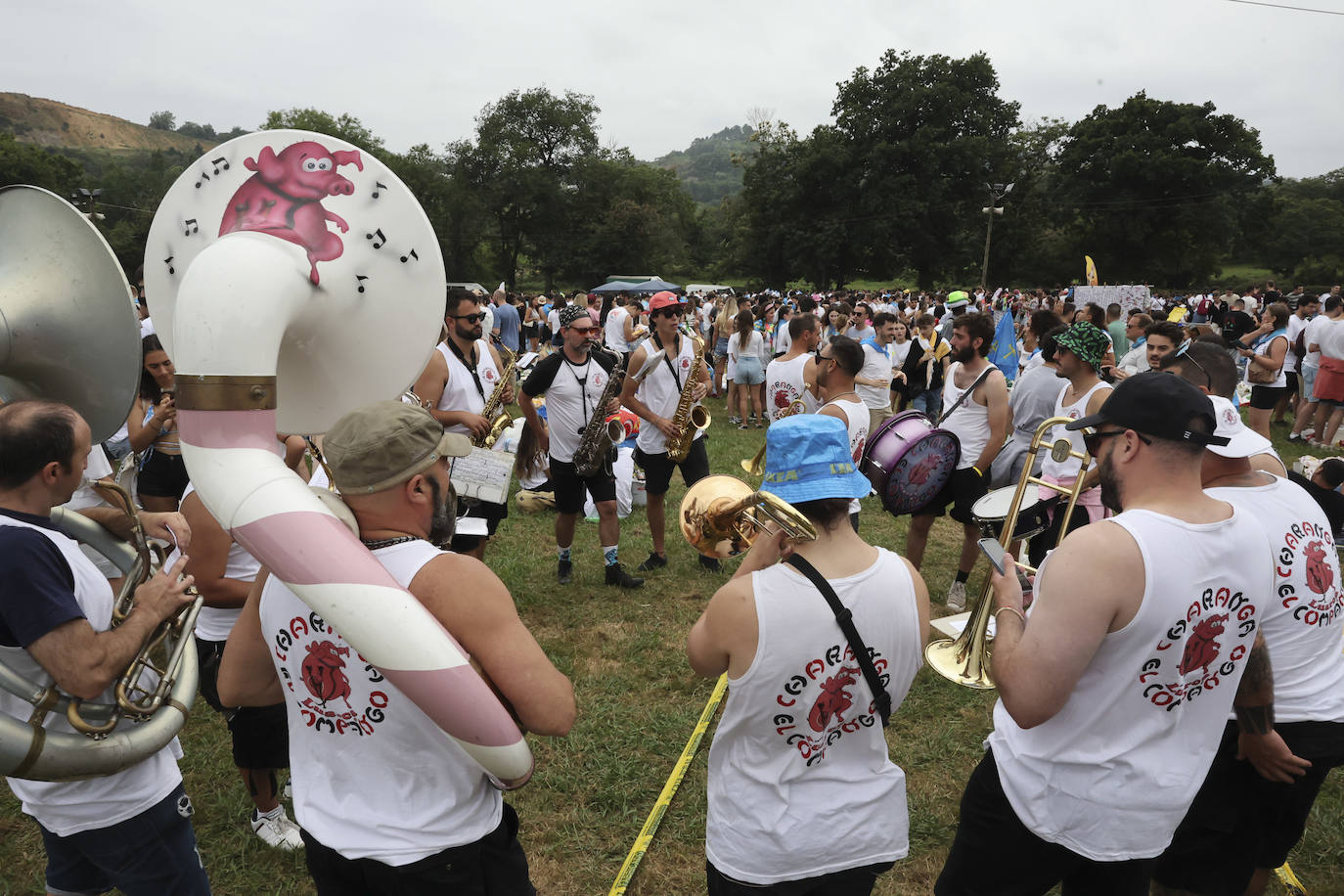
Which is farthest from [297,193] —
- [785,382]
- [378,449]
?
[785,382]

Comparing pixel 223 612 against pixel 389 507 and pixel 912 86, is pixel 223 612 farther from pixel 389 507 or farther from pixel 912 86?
pixel 912 86

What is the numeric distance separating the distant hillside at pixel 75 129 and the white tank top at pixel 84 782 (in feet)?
411

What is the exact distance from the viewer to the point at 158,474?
13.5ft

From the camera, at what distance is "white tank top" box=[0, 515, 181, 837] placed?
1941 mm

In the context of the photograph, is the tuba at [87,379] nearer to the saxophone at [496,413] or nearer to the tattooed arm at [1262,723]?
the saxophone at [496,413]

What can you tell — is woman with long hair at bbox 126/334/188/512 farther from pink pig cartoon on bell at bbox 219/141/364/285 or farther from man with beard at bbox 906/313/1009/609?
man with beard at bbox 906/313/1009/609

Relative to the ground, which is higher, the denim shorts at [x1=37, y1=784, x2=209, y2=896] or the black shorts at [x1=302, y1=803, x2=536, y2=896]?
the black shorts at [x1=302, y1=803, x2=536, y2=896]

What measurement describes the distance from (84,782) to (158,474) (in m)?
2.48

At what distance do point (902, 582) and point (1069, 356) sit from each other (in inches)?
129

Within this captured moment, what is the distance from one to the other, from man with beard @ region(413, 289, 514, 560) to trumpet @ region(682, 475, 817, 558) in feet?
8.86

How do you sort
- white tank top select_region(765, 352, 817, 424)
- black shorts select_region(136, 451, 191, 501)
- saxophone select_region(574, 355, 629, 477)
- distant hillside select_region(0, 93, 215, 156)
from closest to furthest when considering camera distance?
1. black shorts select_region(136, 451, 191, 501)
2. saxophone select_region(574, 355, 629, 477)
3. white tank top select_region(765, 352, 817, 424)
4. distant hillside select_region(0, 93, 215, 156)

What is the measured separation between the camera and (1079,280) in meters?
46.9

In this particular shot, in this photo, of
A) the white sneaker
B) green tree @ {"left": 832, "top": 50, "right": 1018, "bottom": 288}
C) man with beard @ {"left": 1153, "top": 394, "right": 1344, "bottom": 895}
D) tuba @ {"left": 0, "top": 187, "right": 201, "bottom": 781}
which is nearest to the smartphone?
man with beard @ {"left": 1153, "top": 394, "right": 1344, "bottom": 895}

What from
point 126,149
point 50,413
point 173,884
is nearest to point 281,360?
point 50,413
